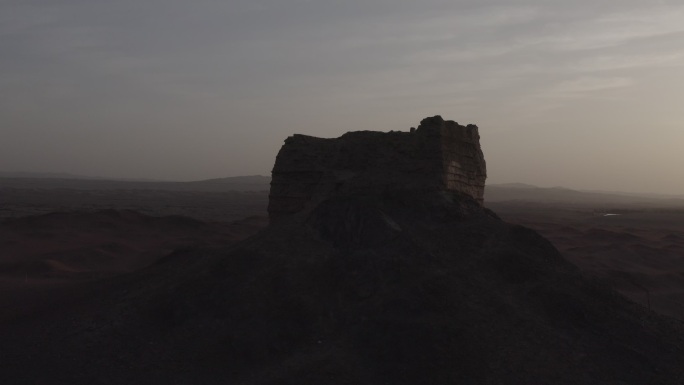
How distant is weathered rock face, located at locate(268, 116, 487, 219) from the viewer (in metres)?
15.3

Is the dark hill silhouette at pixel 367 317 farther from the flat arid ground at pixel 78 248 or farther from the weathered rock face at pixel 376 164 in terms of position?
the flat arid ground at pixel 78 248

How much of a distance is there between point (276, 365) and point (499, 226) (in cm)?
735

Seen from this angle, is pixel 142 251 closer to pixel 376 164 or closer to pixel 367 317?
pixel 376 164

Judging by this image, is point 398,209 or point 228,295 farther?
point 398,209

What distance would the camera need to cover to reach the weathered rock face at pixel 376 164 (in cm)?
1534

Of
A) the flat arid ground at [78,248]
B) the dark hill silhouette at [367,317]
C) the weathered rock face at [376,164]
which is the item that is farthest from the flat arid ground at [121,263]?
the weathered rock face at [376,164]

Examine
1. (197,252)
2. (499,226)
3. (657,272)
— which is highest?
(499,226)

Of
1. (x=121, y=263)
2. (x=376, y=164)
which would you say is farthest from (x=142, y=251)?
(x=376, y=164)

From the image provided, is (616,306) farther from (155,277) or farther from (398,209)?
(155,277)

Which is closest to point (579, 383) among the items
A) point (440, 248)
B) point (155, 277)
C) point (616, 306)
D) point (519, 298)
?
point (519, 298)

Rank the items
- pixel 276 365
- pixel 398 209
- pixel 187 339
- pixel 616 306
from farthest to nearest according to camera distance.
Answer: pixel 398 209
pixel 616 306
pixel 187 339
pixel 276 365

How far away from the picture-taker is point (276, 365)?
35.0ft

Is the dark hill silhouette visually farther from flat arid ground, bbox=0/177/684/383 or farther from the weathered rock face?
the weathered rock face

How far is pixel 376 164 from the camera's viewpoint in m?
15.9
